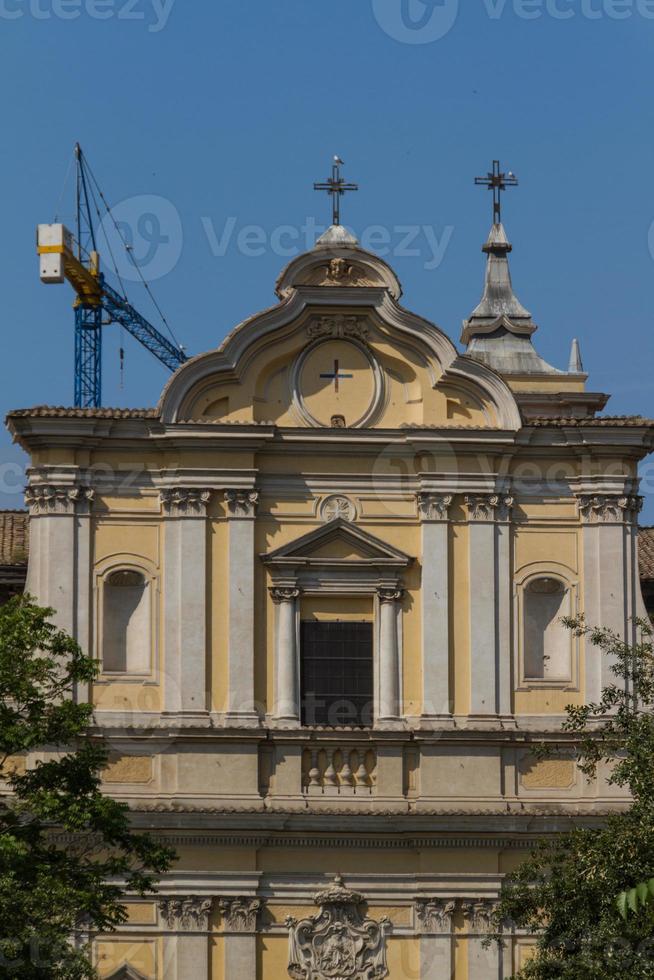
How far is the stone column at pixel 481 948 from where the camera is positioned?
148 feet

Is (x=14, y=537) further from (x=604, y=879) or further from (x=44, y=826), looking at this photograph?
(x=604, y=879)

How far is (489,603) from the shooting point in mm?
46781

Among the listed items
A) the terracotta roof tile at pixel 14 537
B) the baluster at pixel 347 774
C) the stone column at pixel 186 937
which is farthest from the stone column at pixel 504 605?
the terracotta roof tile at pixel 14 537

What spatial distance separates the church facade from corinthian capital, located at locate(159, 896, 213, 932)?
42 millimetres

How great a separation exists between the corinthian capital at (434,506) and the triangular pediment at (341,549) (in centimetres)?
83

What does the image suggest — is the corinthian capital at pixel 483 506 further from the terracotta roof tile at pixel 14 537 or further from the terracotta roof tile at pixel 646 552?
the terracotta roof tile at pixel 14 537

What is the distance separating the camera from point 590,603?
154 ft

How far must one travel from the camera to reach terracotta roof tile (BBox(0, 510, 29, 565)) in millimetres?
48156

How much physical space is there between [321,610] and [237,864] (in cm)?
473

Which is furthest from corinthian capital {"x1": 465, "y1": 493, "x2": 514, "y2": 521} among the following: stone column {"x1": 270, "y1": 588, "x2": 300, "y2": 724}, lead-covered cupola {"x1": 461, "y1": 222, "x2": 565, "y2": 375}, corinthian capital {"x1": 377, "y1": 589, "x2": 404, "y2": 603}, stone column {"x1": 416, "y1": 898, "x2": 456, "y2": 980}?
lead-covered cupola {"x1": 461, "y1": 222, "x2": 565, "y2": 375}

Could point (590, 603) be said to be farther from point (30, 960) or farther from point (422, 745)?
point (30, 960)

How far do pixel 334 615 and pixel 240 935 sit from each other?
584 cm

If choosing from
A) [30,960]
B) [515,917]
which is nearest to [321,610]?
[515,917]

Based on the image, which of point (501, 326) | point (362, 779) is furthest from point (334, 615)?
point (501, 326)
